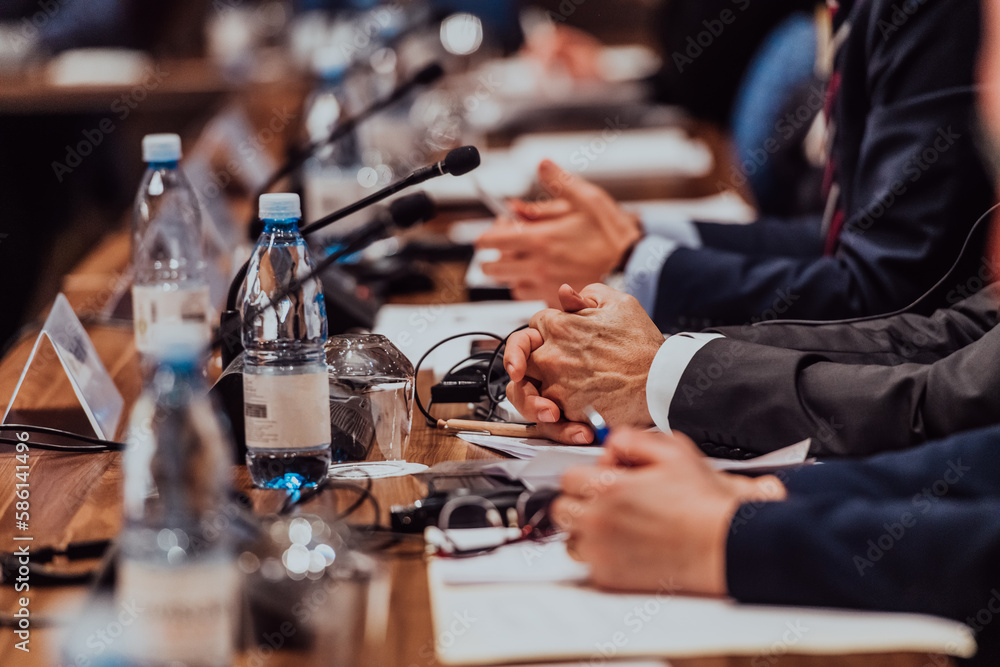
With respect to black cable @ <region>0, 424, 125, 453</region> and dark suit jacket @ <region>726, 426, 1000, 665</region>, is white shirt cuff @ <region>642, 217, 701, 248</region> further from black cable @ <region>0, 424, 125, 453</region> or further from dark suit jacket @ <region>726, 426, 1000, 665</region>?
dark suit jacket @ <region>726, 426, 1000, 665</region>

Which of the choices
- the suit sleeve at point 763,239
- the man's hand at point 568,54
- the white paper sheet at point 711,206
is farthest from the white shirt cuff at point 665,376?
the man's hand at point 568,54

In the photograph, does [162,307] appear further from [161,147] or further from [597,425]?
[597,425]

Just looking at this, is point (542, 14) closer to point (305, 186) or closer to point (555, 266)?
point (305, 186)

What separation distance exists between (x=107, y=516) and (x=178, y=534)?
14.3 inches

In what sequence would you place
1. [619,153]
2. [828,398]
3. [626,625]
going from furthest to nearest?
[619,153] < [828,398] < [626,625]

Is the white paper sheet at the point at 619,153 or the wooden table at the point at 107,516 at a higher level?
the white paper sheet at the point at 619,153

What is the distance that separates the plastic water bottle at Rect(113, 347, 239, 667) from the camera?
633mm

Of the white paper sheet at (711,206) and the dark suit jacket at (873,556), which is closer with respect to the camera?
the dark suit jacket at (873,556)

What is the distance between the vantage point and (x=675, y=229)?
6.35 ft

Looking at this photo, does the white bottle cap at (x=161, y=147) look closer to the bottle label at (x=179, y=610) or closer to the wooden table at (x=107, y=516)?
the wooden table at (x=107, y=516)

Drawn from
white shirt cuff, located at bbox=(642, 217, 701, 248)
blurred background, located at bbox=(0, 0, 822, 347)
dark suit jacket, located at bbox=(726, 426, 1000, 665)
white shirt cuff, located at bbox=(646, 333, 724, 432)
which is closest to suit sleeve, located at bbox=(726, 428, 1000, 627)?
dark suit jacket, located at bbox=(726, 426, 1000, 665)

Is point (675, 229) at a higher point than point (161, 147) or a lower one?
lower

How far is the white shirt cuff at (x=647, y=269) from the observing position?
5.32ft

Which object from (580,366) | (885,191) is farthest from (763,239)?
(580,366)
